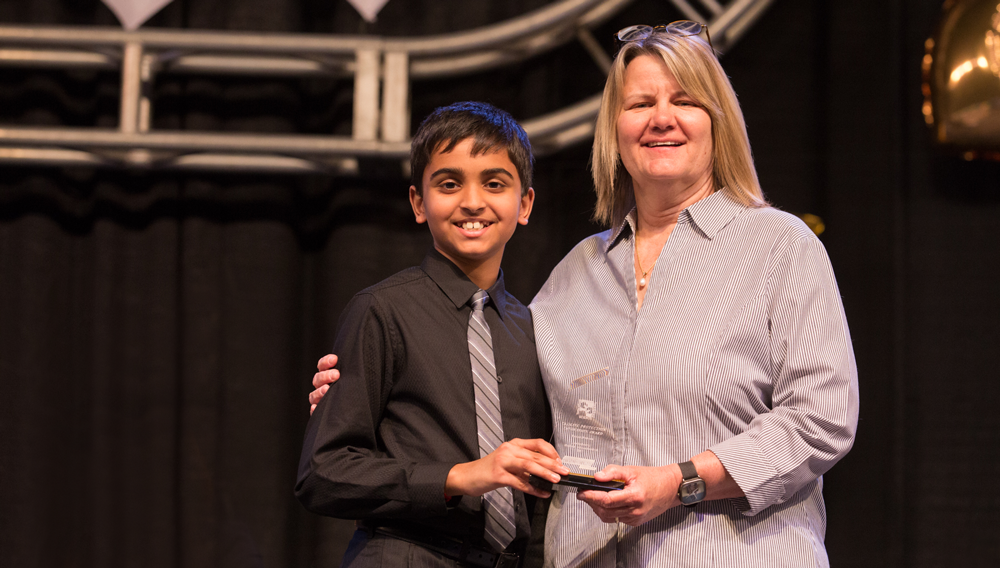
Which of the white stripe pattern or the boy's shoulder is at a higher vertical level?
the boy's shoulder

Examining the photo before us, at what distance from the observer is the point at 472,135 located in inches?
62.7

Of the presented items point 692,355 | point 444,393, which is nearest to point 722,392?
point 692,355

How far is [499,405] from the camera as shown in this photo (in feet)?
4.84

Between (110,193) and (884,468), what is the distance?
2.59 m

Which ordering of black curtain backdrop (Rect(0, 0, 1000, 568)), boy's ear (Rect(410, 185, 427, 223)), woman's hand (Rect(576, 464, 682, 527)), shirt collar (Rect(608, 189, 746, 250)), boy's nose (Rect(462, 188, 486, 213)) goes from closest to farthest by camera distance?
woman's hand (Rect(576, 464, 682, 527)) < shirt collar (Rect(608, 189, 746, 250)) < boy's nose (Rect(462, 188, 486, 213)) < boy's ear (Rect(410, 185, 427, 223)) < black curtain backdrop (Rect(0, 0, 1000, 568))

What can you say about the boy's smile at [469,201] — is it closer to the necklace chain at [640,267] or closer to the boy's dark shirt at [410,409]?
the boy's dark shirt at [410,409]

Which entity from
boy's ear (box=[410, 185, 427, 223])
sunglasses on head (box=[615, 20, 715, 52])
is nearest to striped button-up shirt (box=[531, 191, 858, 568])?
sunglasses on head (box=[615, 20, 715, 52])

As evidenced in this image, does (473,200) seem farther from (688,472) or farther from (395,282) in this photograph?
(688,472)

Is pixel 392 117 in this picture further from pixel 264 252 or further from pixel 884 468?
pixel 884 468

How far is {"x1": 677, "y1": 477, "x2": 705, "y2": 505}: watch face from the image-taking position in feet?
3.98

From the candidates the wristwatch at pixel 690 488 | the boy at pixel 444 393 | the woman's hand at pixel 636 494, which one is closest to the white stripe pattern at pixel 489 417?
the boy at pixel 444 393

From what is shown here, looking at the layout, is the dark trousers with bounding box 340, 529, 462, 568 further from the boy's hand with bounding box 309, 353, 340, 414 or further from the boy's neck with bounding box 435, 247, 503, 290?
the boy's neck with bounding box 435, 247, 503, 290

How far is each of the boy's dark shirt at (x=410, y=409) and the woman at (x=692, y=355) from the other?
0.26 ft

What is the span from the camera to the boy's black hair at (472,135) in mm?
1595
